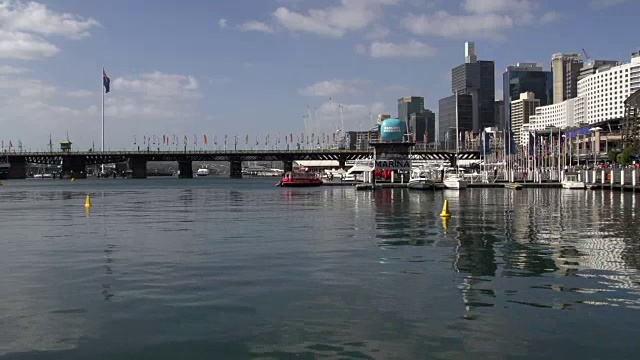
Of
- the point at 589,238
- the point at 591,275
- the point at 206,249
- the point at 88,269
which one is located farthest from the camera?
the point at 589,238

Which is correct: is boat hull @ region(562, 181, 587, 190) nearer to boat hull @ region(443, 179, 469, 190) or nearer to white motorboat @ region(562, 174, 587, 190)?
white motorboat @ region(562, 174, 587, 190)

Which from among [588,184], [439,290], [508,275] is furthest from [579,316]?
[588,184]

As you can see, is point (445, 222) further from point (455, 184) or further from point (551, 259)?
point (455, 184)

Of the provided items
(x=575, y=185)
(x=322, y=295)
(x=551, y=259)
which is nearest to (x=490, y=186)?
(x=575, y=185)

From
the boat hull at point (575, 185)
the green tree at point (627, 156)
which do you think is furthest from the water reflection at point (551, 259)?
the green tree at point (627, 156)

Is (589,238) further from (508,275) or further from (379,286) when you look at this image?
(379,286)

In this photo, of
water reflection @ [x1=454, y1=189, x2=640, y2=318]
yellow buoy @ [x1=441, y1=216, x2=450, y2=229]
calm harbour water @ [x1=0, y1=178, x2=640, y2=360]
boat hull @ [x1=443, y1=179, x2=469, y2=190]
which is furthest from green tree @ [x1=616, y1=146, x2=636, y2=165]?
calm harbour water @ [x1=0, y1=178, x2=640, y2=360]

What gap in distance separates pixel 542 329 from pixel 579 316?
2.25 metres

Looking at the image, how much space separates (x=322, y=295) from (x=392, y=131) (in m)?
157

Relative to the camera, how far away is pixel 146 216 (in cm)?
6969

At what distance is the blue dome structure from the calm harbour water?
434 ft

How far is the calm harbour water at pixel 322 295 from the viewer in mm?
17812

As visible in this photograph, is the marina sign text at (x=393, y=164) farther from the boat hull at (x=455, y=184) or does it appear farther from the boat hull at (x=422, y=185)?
the boat hull at (x=455, y=184)

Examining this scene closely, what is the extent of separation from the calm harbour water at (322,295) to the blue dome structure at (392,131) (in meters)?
132
